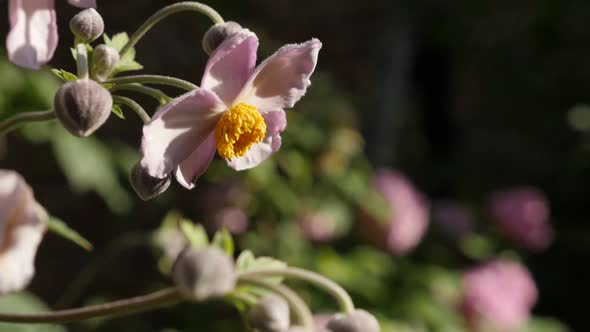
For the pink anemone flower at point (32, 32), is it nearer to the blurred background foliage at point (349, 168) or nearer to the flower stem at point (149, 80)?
the flower stem at point (149, 80)

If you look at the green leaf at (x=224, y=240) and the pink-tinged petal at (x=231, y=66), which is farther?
the green leaf at (x=224, y=240)

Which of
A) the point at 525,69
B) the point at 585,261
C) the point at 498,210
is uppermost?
the point at 525,69

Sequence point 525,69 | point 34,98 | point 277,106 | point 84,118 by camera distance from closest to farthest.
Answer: point 84,118, point 277,106, point 34,98, point 525,69

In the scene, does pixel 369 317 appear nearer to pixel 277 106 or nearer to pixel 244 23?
pixel 277 106

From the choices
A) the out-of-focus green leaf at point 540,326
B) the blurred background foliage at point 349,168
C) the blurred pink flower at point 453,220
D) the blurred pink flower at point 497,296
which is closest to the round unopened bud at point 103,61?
the blurred background foliage at point 349,168

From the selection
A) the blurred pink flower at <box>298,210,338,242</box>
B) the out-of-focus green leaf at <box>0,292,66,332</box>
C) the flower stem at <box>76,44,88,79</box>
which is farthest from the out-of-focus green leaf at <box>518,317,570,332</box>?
the flower stem at <box>76,44,88,79</box>

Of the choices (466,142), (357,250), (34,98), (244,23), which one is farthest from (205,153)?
(466,142)

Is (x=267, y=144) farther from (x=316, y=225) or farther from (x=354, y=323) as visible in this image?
(x=316, y=225)
